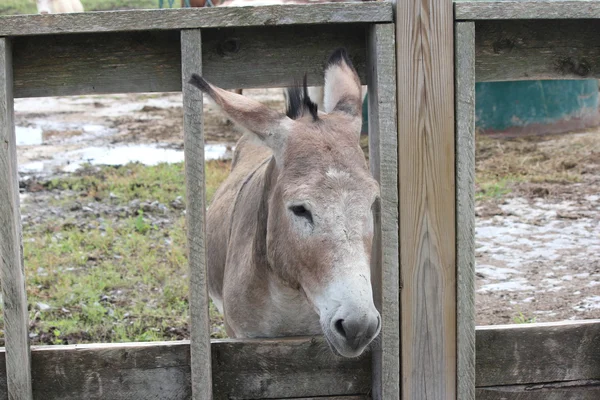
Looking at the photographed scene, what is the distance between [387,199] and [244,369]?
0.84 metres

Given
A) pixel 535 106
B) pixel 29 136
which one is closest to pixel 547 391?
pixel 535 106

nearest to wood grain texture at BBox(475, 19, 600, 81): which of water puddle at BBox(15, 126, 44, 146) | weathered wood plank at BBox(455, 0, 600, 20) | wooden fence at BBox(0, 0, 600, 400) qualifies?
wooden fence at BBox(0, 0, 600, 400)

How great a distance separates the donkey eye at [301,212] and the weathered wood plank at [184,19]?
0.68 m

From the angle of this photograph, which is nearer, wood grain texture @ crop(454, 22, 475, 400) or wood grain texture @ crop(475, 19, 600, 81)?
wood grain texture @ crop(454, 22, 475, 400)

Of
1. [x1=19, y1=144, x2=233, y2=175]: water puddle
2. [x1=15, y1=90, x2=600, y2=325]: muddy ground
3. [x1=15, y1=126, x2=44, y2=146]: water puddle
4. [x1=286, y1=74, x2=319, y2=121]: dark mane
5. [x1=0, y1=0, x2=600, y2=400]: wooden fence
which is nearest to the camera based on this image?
[x1=0, y1=0, x2=600, y2=400]: wooden fence

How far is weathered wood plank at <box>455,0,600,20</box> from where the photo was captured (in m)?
2.67

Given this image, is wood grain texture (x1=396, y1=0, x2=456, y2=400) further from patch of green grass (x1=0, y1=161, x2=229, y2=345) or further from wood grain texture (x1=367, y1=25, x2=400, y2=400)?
patch of green grass (x1=0, y1=161, x2=229, y2=345)

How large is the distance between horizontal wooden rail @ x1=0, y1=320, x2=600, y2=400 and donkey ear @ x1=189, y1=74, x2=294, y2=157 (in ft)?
2.58

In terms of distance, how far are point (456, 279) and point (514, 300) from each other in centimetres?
321

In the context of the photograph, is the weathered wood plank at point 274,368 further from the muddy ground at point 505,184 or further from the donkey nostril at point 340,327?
the muddy ground at point 505,184

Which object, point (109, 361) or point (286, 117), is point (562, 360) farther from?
point (109, 361)

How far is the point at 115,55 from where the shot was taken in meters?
2.81

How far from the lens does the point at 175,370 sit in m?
2.93

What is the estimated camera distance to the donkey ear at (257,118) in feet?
9.41
